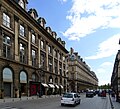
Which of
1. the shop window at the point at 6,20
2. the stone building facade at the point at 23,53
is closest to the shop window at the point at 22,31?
the stone building facade at the point at 23,53

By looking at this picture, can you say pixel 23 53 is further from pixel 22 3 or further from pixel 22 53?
pixel 22 3

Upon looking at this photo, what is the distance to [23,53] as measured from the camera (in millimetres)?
52500

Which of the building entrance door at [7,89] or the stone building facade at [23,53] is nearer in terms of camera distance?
the stone building facade at [23,53]

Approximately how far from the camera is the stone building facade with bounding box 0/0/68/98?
43.9 meters

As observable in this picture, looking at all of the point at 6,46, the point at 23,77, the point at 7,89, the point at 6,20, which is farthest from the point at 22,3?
the point at 7,89

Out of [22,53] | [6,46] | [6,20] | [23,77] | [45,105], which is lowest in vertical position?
[45,105]

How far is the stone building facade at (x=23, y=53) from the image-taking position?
4394 centimetres

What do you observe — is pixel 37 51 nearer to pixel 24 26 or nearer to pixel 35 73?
pixel 35 73

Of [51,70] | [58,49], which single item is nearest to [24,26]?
[51,70]

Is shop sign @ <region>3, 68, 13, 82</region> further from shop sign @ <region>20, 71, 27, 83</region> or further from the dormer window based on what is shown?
the dormer window

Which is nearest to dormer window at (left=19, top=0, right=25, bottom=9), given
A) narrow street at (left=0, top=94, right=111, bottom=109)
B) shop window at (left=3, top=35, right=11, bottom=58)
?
shop window at (left=3, top=35, right=11, bottom=58)

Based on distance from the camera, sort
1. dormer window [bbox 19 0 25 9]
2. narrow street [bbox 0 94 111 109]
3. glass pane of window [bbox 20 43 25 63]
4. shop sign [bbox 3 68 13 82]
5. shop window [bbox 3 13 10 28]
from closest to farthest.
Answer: narrow street [bbox 0 94 111 109] → shop sign [bbox 3 68 13 82] → shop window [bbox 3 13 10 28] → dormer window [bbox 19 0 25 9] → glass pane of window [bbox 20 43 25 63]

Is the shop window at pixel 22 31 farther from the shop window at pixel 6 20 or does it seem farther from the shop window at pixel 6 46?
the shop window at pixel 6 46

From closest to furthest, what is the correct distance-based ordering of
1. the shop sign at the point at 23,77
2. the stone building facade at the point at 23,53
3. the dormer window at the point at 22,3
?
the stone building facade at the point at 23,53 → the shop sign at the point at 23,77 → the dormer window at the point at 22,3
